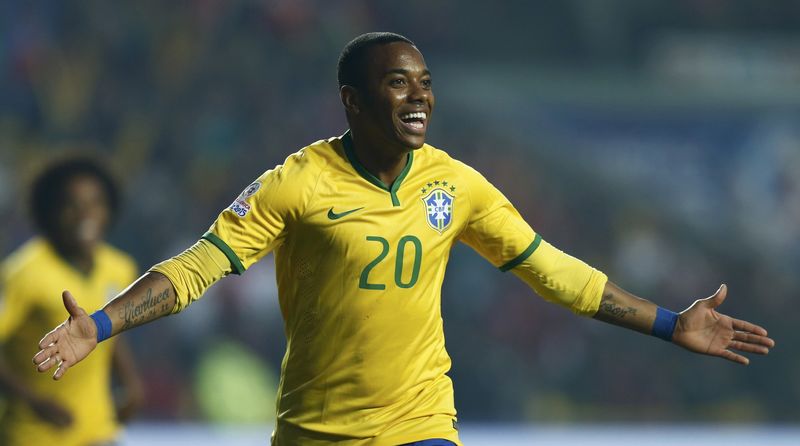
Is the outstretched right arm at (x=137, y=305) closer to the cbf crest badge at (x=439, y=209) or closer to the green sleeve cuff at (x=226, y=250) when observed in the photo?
the green sleeve cuff at (x=226, y=250)

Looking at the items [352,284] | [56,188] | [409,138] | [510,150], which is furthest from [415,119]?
[510,150]

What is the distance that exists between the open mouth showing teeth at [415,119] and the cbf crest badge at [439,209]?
0.26 metres

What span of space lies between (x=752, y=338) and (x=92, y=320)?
7.59ft

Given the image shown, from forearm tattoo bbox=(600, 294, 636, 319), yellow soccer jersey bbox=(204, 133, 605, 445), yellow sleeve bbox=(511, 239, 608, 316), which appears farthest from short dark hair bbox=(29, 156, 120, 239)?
forearm tattoo bbox=(600, 294, 636, 319)

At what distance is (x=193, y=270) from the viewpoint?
4.43m

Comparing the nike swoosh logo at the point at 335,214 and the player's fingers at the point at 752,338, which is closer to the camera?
the nike swoosh logo at the point at 335,214

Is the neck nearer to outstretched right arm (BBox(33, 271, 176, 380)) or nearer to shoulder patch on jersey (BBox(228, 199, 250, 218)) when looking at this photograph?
shoulder patch on jersey (BBox(228, 199, 250, 218))

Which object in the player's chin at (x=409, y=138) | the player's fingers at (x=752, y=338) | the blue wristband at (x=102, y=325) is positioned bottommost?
the blue wristband at (x=102, y=325)

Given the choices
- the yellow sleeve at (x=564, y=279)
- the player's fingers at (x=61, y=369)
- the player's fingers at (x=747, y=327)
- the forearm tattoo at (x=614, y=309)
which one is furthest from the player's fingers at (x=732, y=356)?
the player's fingers at (x=61, y=369)

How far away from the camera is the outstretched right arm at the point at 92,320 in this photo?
3.96 m

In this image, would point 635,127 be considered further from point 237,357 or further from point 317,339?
point 317,339

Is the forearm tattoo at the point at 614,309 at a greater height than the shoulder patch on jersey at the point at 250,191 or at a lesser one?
lesser

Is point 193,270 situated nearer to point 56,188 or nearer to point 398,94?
point 398,94

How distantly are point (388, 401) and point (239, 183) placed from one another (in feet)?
35.1
